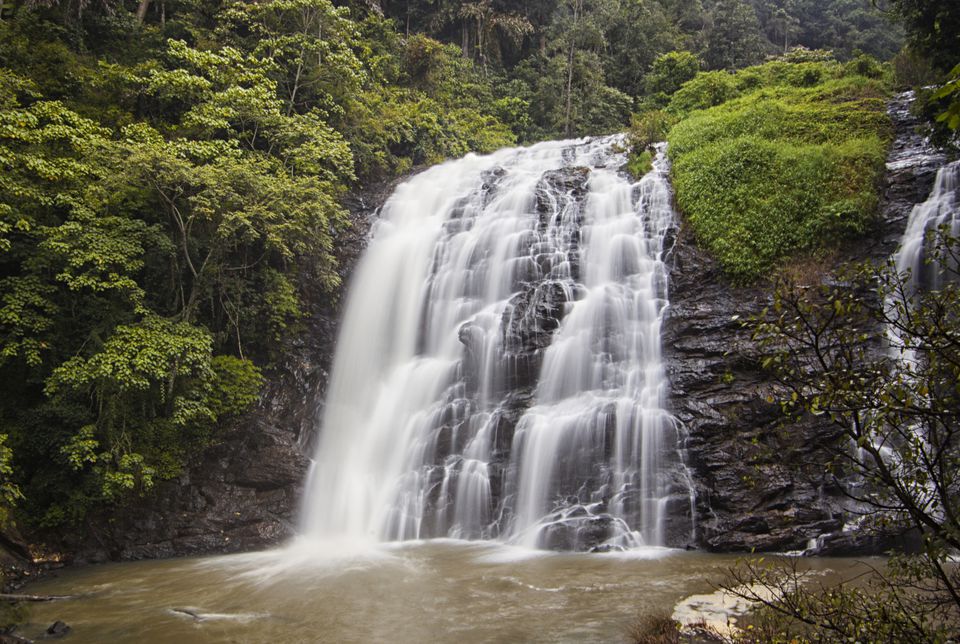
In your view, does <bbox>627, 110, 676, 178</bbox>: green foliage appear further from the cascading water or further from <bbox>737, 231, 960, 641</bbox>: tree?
<bbox>737, 231, 960, 641</bbox>: tree

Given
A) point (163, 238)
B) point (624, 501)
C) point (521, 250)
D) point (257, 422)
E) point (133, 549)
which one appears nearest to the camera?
point (624, 501)

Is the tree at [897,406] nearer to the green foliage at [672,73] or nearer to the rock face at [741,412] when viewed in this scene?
the rock face at [741,412]

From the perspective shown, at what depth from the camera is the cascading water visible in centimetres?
1148

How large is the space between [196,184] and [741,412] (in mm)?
12436

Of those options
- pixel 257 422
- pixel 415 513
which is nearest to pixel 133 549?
pixel 257 422

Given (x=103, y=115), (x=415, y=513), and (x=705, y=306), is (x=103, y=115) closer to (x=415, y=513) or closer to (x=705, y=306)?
(x=415, y=513)

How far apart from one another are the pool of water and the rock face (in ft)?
2.52

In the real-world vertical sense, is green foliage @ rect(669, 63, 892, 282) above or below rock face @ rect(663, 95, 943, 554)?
above

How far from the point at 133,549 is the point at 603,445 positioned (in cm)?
997

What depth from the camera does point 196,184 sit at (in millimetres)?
12555

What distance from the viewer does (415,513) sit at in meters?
12.4

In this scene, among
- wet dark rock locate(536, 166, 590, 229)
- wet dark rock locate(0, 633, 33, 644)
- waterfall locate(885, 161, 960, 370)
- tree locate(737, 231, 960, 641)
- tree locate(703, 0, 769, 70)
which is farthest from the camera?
tree locate(703, 0, 769, 70)

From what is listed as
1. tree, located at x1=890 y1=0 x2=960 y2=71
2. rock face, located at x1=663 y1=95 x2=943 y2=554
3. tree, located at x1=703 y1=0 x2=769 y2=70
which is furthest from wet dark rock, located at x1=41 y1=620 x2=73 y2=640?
tree, located at x1=703 y1=0 x2=769 y2=70

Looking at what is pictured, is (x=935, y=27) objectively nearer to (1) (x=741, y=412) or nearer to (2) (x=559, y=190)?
(1) (x=741, y=412)
